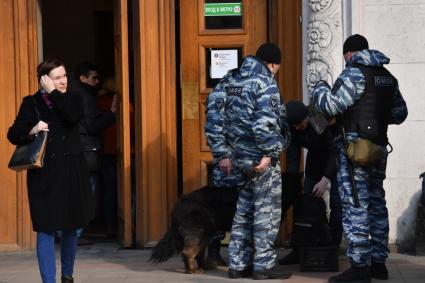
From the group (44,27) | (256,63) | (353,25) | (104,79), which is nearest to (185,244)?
(256,63)

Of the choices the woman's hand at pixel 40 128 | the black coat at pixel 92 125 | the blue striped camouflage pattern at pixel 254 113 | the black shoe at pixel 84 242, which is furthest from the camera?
the black shoe at pixel 84 242

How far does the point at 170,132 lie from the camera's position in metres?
9.16

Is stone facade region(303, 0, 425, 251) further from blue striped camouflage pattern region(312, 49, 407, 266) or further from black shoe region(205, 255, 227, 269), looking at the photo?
black shoe region(205, 255, 227, 269)

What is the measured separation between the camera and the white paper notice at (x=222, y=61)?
9.09 metres

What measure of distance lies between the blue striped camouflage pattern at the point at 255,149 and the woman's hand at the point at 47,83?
1.47 metres

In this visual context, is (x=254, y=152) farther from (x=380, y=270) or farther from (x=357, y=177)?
(x=380, y=270)

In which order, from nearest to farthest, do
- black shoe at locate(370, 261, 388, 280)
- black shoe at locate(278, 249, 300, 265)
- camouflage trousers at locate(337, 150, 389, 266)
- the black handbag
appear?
the black handbag < camouflage trousers at locate(337, 150, 389, 266) < black shoe at locate(370, 261, 388, 280) < black shoe at locate(278, 249, 300, 265)

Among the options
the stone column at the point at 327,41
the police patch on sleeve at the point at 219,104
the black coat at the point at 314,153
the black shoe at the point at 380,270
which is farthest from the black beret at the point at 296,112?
the black shoe at the point at 380,270

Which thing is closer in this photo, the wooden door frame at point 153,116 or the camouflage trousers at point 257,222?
the camouflage trousers at point 257,222

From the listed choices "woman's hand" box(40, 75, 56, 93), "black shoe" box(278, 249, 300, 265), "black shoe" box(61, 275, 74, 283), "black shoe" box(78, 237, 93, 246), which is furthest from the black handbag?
"black shoe" box(78, 237, 93, 246)

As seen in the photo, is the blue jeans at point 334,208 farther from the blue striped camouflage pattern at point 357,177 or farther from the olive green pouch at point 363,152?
the olive green pouch at point 363,152

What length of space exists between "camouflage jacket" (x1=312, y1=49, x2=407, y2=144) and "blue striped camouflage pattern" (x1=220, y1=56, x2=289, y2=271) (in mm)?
403

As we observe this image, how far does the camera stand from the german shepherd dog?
7.64m

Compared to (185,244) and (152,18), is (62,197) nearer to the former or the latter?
(185,244)
